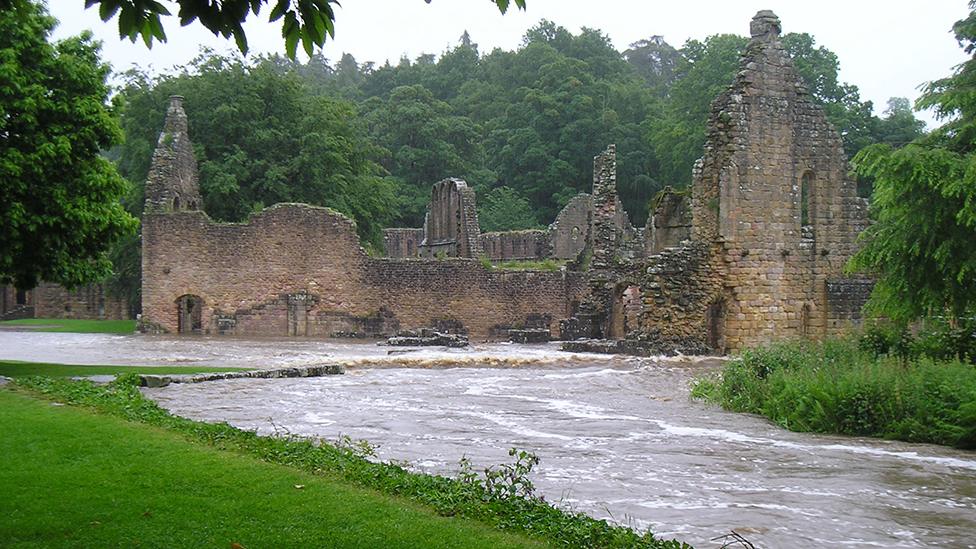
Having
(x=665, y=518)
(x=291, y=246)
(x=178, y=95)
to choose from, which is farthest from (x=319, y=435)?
(x=178, y=95)

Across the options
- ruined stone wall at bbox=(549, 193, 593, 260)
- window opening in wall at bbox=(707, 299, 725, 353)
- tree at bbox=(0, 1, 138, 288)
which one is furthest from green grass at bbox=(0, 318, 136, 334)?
window opening in wall at bbox=(707, 299, 725, 353)

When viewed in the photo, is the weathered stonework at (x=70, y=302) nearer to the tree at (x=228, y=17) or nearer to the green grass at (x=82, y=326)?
the green grass at (x=82, y=326)

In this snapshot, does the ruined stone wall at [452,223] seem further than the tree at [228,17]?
Yes

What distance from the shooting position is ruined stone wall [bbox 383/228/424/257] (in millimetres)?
62812

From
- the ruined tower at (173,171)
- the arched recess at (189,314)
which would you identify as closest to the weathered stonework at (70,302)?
the arched recess at (189,314)

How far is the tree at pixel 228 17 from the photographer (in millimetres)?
5430

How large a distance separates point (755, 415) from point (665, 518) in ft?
22.1

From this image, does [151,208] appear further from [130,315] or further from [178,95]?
[130,315]

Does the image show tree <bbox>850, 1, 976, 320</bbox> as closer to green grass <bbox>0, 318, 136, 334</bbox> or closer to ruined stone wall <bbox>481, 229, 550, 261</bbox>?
green grass <bbox>0, 318, 136, 334</bbox>

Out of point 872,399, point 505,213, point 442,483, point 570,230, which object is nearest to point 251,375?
point 872,399

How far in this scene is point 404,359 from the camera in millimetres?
23109

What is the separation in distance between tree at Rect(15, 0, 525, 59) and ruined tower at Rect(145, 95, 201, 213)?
32.6m

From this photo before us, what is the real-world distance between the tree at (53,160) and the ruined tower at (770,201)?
14.0 m

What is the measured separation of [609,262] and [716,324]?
5571 mm
